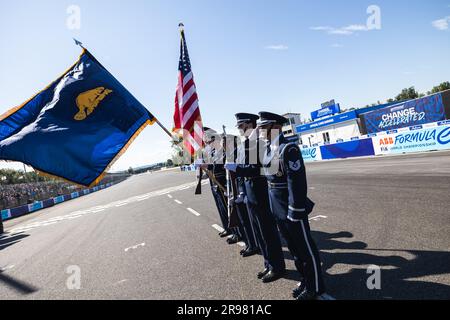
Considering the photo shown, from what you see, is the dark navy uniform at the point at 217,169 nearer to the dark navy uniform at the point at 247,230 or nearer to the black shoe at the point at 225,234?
the black shoe at the point at 225,234

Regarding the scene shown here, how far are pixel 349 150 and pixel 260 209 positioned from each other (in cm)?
2112

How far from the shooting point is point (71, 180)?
12.1 ft

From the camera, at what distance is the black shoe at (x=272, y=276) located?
3.76 meters

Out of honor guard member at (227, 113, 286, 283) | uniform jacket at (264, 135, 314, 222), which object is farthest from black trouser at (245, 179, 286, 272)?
uniform jacket at (264, 135, 314, 222)

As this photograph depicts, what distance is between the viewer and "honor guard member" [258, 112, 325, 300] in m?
3.13

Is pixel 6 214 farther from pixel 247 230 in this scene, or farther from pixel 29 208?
pixel 247 230

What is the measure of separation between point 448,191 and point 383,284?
5.10 meters

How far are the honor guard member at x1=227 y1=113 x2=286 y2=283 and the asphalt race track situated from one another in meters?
0.24

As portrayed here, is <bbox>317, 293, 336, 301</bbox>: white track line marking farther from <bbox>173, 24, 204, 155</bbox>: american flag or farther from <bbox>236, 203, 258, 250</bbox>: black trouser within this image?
<bbox>173, 24, 204, 155</bbox>: american flag

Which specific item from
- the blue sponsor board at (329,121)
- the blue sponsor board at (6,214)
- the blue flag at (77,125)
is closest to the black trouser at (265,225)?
the blue flag at (77,125)

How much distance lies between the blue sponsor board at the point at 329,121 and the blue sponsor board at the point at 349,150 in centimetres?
1657
